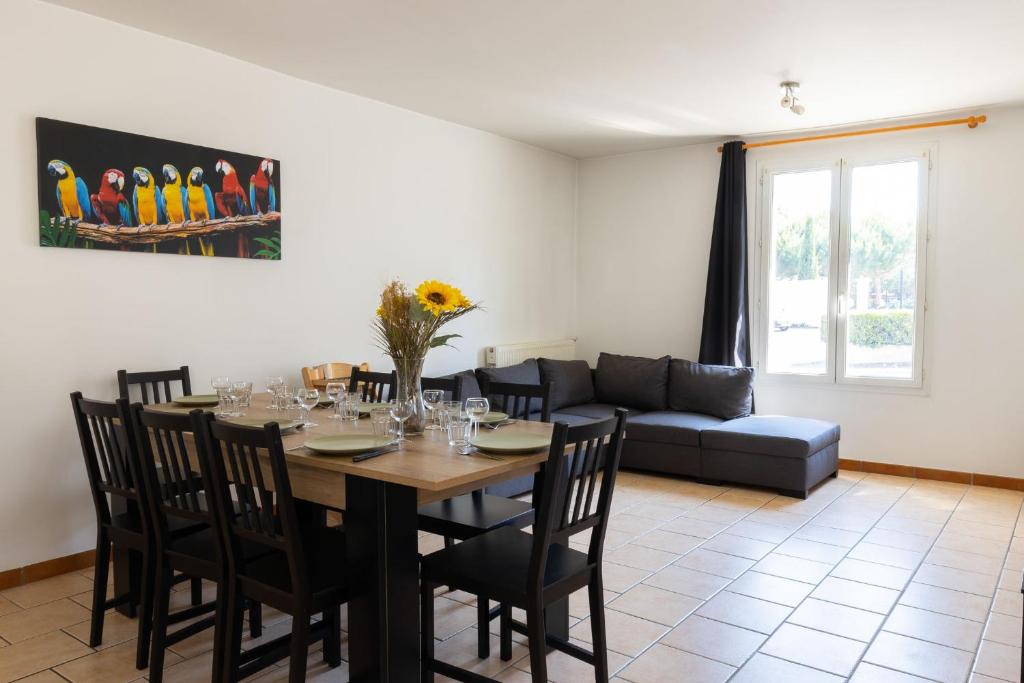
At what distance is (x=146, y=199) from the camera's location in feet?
12.2

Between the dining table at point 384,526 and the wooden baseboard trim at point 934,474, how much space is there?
4314mm

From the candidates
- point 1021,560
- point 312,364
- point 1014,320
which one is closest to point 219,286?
point 312,364

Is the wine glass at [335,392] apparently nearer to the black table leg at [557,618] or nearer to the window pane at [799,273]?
the black table leg at [557,618]

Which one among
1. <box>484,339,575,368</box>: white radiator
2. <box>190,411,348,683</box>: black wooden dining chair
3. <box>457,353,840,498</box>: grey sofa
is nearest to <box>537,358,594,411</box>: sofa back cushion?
<box>457,353,840,498</box>: grey sofa

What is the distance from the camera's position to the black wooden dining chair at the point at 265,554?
209 centimetres

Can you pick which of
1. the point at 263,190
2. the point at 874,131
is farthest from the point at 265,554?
the point at 874,131

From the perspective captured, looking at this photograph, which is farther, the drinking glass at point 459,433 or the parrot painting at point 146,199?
the parrot painting at point 146,199

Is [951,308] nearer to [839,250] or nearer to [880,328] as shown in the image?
[880,328]

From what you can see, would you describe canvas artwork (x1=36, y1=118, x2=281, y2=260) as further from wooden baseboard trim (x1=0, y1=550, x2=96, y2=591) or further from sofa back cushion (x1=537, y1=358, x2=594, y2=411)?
sofa back cushion (x1=537, y1=358, x2=594, y2=411)

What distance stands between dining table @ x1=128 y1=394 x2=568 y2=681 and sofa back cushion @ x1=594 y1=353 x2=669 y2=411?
151 inches

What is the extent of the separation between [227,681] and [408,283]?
3394 mm

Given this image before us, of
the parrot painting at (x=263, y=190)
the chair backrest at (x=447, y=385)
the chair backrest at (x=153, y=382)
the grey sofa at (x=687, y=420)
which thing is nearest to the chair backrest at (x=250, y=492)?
the chair backrest at (x=447, y=385)

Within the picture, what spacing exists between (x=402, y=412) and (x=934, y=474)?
15.0 ft

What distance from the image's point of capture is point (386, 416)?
260 centimetres
